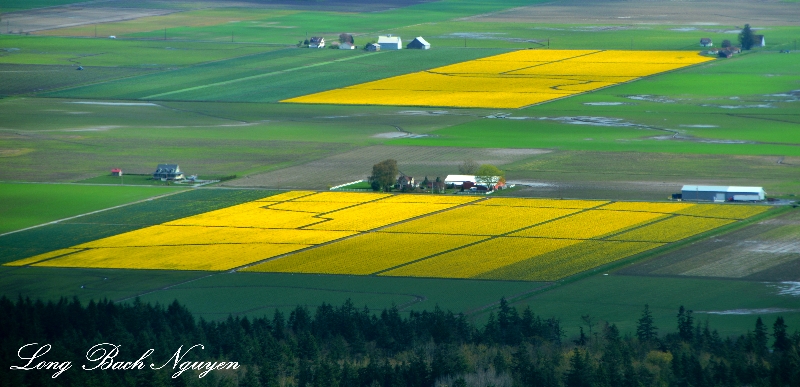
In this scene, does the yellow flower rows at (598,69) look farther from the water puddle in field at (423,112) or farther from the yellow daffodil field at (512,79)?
the water puddle in field at (423,112)

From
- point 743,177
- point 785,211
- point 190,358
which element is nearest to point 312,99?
point 743,177

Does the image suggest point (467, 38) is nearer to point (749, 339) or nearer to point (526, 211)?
point (526, 211)

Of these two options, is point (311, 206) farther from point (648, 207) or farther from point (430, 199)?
point (648, 207)

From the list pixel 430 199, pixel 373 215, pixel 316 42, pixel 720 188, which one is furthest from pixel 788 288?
pixel 316 42

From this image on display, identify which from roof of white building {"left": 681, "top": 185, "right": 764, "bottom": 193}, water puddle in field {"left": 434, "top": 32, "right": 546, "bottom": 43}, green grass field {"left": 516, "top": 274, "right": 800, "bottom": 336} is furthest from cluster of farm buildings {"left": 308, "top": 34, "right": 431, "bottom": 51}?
green grass field {"left": 516, "top": 274, "right": 800, "bottom": 336}

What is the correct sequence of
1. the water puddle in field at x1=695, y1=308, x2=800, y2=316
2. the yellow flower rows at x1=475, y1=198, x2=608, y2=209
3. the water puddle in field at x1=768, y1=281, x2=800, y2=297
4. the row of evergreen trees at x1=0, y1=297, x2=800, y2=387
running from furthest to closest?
the yellow flower rows at x1=475, y1=198, x2=608, y2=209
the water puddle in field at x1=768, y1=281, x2=800, y2=297
the water puddle in field at x1=695, y1=308, x2=800, y2=316
the row of evergreen trees at x1=0, y1=297, x2=800, y2=387

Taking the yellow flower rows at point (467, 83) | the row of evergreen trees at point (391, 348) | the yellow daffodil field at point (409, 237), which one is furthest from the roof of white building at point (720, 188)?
the yellow flower rows at point (467, 83)

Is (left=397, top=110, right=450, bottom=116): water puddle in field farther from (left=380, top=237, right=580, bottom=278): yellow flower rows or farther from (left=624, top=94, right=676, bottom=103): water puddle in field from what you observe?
(left=380, top=237, right=580, bottom=278): yellow flower rows
